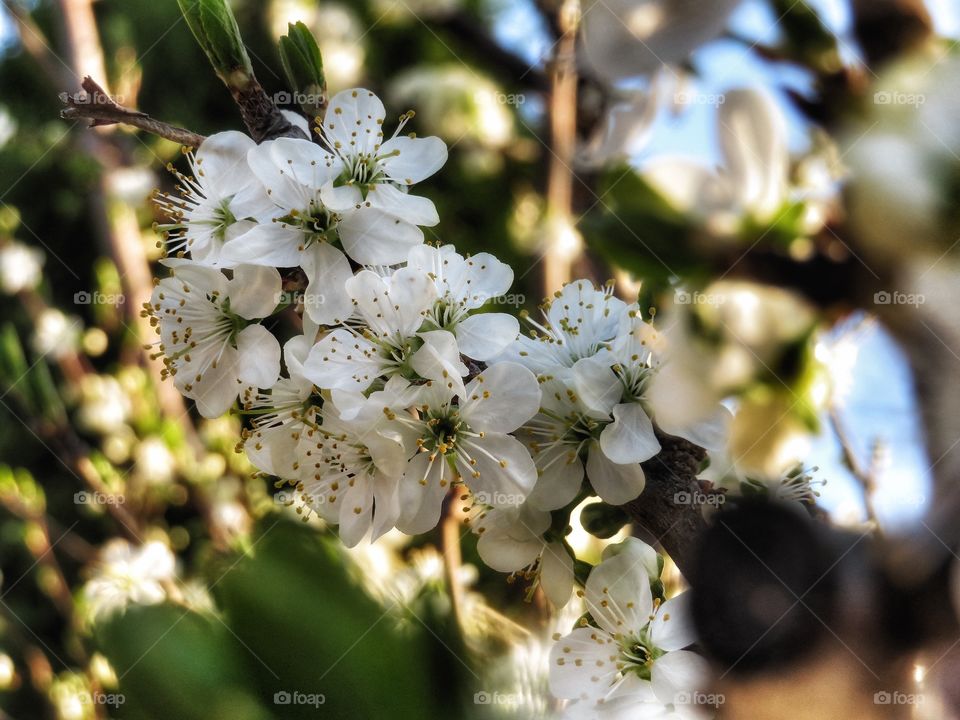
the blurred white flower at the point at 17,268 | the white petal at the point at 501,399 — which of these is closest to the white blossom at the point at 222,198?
the white petal at the point at 501,399

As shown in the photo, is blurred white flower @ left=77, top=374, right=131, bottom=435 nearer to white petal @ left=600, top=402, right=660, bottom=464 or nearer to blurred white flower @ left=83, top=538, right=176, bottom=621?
blurred white flower @ left=83, top=538, right=176, bottom=621

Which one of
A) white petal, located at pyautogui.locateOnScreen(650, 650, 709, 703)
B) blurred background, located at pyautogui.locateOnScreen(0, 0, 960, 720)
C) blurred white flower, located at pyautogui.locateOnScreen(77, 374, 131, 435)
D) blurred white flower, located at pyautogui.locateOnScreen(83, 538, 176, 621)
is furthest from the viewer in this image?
blurred white flower, located at pyautogui.locateOnScreen(77, 374, 131, 435)

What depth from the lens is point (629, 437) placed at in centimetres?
25

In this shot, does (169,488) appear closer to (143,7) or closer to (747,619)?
(143,7)

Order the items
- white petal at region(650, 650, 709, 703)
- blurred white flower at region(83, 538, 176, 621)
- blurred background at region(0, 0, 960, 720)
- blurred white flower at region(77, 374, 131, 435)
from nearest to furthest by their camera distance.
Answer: blurred background at region(0, 0, 960, 720)
white petal at region(650, 650, 709, 703)
blurred white flower at region(83, 538, 176, 621)
blurred white flower at region(77, 374, 131, 435)

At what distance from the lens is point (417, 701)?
31 centimetres

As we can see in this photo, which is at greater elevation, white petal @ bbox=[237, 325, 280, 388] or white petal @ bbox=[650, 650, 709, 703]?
white petal @ bbox=[237, 325, 280, 388]

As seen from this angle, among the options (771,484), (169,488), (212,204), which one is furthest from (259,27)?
Result: (771,484)

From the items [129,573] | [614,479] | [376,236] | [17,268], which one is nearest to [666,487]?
[614,479]

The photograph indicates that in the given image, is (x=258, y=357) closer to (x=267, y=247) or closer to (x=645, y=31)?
(x=267, y=247)

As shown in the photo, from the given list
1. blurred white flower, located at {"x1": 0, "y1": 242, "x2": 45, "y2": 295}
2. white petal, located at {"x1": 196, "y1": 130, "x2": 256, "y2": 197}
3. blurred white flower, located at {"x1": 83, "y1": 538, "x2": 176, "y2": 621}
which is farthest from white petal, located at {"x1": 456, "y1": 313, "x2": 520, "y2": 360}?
blurred white flower, located at {"x1": 0, "y1": 242, "x2": 45, "y2": 295}

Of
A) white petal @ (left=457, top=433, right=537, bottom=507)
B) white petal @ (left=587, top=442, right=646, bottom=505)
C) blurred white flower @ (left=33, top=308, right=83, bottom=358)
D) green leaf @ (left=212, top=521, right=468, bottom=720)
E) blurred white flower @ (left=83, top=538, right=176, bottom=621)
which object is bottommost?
blurred white flower @ (left=83, top=538, right=176, bottom=621)

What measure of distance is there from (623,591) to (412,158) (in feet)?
0.61

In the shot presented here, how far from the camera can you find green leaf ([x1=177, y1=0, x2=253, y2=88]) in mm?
278
